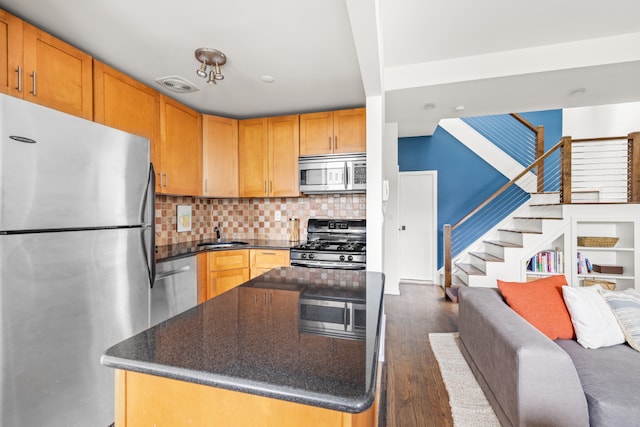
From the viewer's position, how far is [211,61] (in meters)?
2.21

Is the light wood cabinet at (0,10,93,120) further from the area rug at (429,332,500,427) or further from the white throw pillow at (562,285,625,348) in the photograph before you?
the white throw pillow at (562,285,625,348)

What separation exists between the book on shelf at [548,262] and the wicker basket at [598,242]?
0.86ft

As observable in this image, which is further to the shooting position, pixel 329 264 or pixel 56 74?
pixel 329 264

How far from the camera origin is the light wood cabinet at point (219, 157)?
126 inches

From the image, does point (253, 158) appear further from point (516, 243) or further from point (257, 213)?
point (516, 243)

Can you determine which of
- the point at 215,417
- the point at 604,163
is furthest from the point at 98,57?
the point at 604,163

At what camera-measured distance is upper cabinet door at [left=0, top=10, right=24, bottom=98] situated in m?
1.56

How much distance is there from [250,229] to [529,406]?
3092mm

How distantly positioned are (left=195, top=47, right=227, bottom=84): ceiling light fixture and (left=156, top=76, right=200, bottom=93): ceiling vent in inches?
15.9

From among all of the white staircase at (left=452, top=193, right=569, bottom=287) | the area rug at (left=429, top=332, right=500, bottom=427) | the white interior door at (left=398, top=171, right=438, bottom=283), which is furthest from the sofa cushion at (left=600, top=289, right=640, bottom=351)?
the white interior door at (left=398, top=171, right=438, bottom=283)

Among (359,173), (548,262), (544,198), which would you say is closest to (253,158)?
(359,173)

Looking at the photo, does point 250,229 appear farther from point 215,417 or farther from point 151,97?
point 215,417

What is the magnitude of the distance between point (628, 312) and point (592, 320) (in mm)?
236

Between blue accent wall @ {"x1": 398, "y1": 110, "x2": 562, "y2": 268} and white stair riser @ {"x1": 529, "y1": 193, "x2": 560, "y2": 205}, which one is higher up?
blue accent wall @ {"x1": 398, "y1": 110, "x2": 562, "y2": 268}
